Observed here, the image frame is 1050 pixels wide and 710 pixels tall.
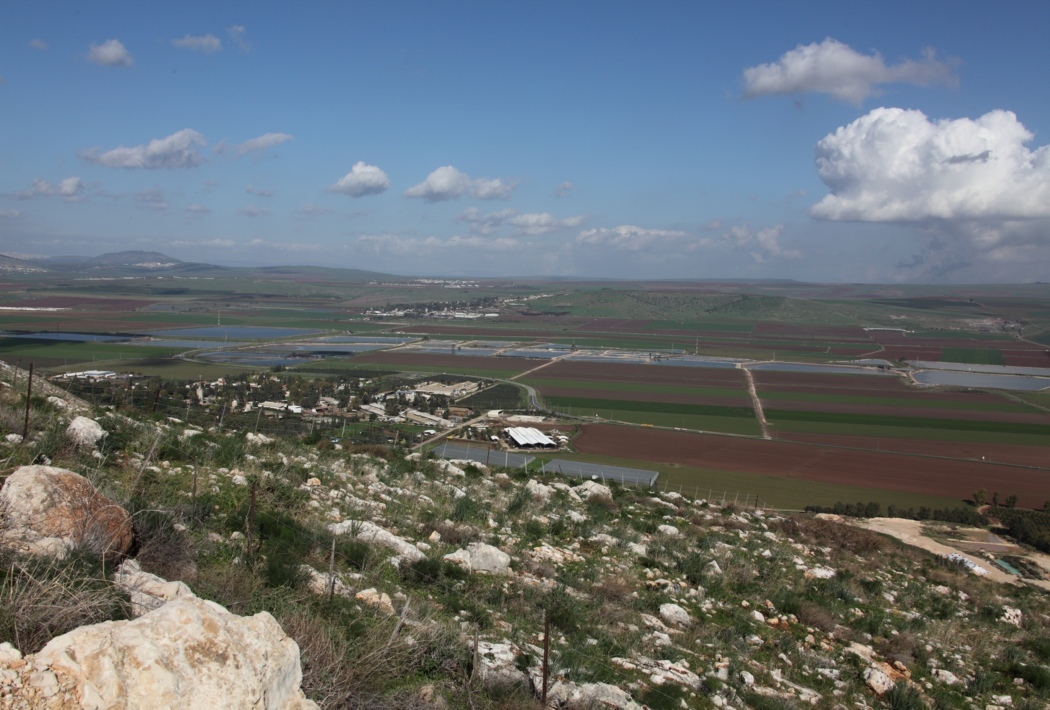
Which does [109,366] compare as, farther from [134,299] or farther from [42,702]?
[134,299]

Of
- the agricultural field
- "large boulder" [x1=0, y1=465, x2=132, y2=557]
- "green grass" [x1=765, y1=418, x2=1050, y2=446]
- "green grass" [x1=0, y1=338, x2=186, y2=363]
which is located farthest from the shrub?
"green grass" [x1=0, y1=338, x2=186, y2=363]

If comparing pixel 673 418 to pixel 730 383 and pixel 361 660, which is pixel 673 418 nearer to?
pixel 730 383

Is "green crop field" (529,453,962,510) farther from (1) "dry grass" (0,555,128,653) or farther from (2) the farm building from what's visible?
A: (1) "dry grass" (0,555,128,653)

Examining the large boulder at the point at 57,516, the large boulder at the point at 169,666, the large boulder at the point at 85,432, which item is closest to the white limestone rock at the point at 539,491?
the large boulder at the point at 85,432

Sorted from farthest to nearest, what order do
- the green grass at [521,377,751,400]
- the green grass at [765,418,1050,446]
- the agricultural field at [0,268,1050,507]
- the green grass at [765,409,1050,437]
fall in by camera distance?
the green grass at [521,377,751,400], the green grass at [765,409,1050,437], the green grass at [765,418,1050,446], the agricultural field at [0,268,1050,507]

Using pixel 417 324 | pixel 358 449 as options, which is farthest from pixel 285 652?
pixel 417 324

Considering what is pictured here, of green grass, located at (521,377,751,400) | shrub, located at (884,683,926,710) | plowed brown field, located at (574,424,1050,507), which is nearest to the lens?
shrub, located at (884,683,926,710)
